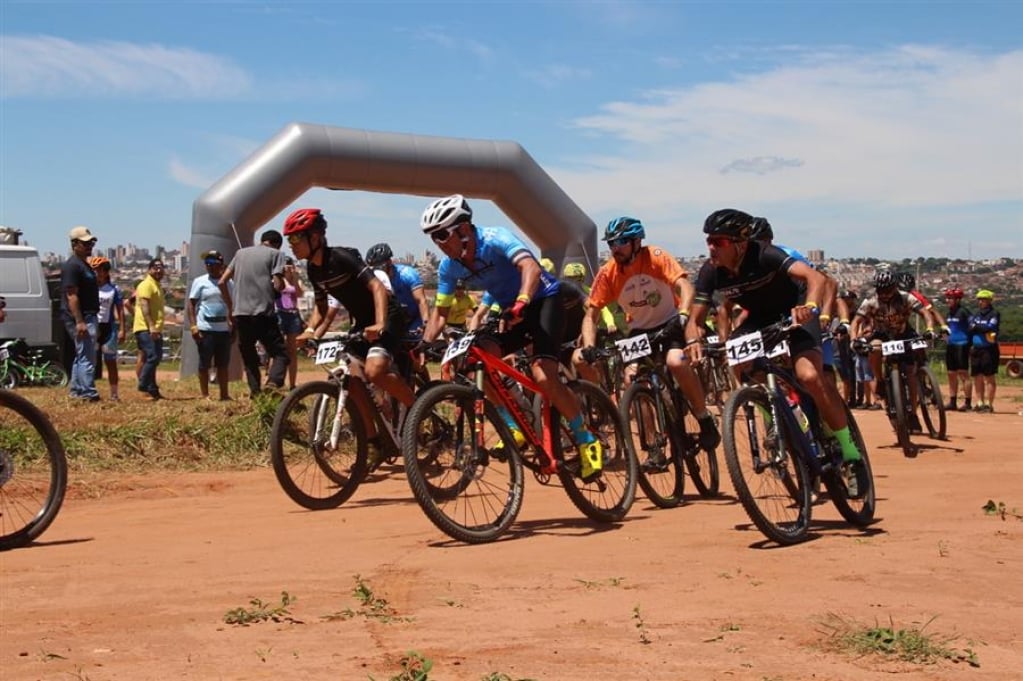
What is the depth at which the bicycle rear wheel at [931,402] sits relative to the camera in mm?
14320

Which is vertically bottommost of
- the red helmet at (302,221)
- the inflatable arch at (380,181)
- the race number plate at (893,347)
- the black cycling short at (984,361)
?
the black cycling short at (984,361)

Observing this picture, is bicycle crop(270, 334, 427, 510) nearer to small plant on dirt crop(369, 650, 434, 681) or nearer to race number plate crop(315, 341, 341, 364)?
race number plate crop(315, 341, 341, 364)

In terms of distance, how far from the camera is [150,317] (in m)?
17.3

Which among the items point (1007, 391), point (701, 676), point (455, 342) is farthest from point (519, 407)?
point (1007, 391)

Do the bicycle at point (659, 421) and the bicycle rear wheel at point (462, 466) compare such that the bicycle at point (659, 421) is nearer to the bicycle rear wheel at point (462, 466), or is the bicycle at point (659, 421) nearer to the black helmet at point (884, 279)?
the bicycle rear wheel at point (462, 466)

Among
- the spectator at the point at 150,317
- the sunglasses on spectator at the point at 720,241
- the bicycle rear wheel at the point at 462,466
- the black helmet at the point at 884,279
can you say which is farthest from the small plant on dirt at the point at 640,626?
the spectator at the point at 150,317

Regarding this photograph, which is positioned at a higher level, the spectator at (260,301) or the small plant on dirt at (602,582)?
the spectator at (260,301)

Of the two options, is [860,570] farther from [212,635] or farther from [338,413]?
[338,413]

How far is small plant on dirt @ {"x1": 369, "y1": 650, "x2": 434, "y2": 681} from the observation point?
15.4 ft

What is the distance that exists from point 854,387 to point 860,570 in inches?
643

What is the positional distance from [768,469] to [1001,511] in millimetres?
2035

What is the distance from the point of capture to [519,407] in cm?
840

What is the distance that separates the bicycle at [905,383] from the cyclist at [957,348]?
6.48 meters

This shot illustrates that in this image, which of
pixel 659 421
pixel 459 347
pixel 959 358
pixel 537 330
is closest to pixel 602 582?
pixel 459 347
